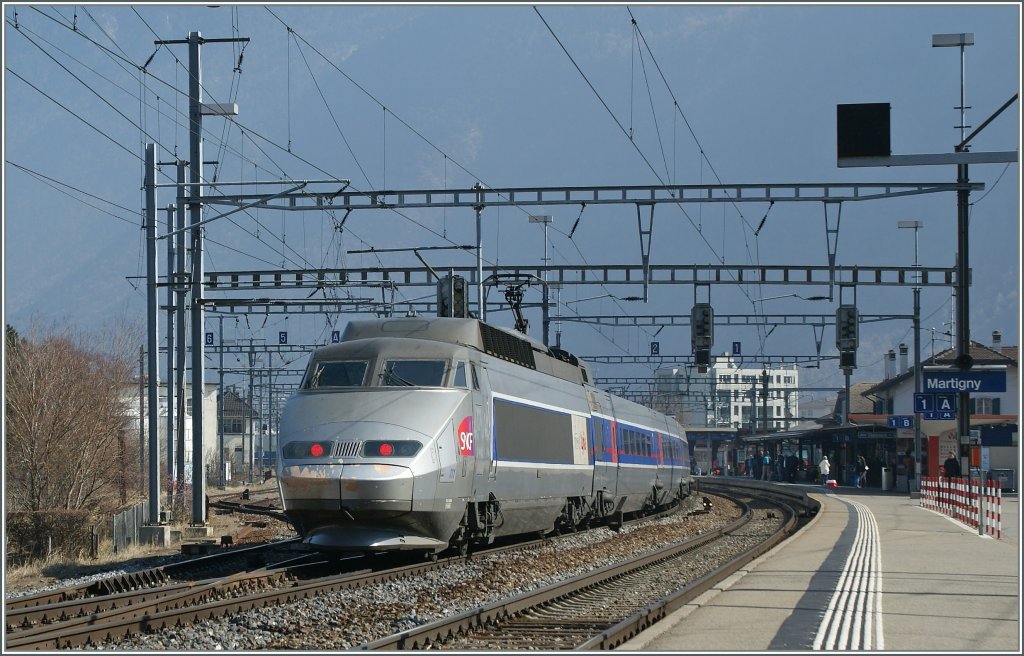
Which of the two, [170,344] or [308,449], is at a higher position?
[170,344]

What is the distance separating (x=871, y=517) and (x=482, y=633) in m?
21.3

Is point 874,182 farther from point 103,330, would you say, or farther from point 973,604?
point 103,330

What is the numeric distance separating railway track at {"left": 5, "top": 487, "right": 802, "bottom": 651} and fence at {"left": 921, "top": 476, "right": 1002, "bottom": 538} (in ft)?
37.0

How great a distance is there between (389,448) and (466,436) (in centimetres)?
165

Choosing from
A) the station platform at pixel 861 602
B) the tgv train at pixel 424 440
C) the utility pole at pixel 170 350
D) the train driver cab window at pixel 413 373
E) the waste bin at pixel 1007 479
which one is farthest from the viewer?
the waste bin at pixel 1007 479

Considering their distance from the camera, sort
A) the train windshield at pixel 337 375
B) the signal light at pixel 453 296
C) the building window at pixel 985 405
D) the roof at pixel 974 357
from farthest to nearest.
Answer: the building window at pixel 985 405
the roof at pixel 974 357
the signal light at pixel 453 296
the train windshield at pixel 337 375

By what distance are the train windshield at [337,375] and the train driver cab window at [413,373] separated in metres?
0.33

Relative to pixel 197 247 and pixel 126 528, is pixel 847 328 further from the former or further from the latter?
pixel 126 528

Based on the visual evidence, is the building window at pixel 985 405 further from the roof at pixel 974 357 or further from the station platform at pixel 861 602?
the station platform at pixel 861 602

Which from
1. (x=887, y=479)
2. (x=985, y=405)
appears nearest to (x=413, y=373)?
(x=887, y=479)

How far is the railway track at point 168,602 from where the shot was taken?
11383 mm

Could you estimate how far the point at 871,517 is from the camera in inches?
1231

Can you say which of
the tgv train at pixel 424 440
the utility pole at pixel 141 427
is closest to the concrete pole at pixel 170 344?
the utility pole at pixel 141 427

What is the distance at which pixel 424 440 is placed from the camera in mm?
16578
